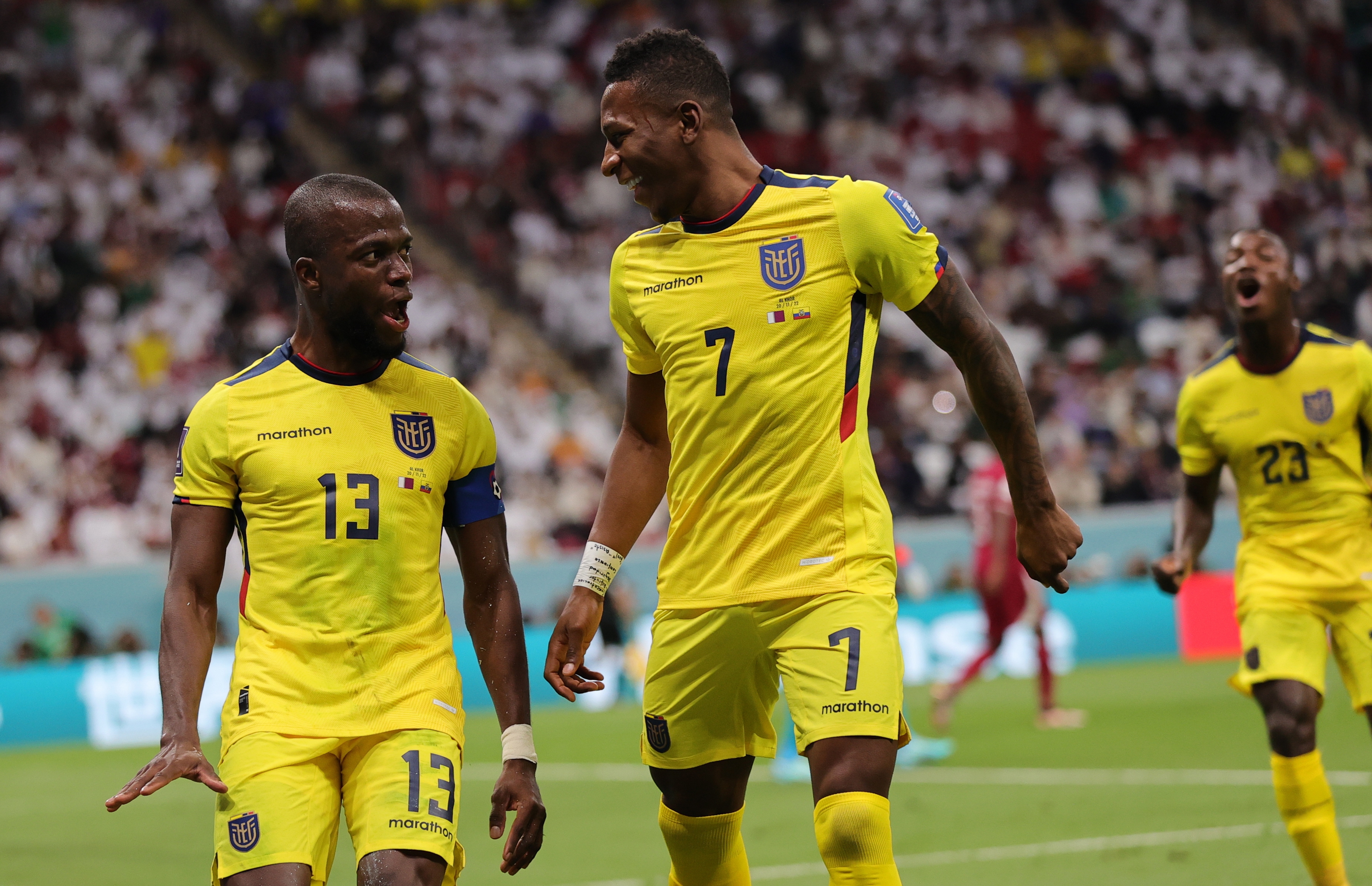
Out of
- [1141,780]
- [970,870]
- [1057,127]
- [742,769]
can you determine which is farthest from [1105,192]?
[742,769]

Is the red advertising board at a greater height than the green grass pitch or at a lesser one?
greater

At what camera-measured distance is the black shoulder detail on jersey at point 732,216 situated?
473cm

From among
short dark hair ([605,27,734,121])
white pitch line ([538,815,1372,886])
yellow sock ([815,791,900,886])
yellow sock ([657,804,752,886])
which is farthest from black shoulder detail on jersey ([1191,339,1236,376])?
yellow sock ([815,791,900,886])

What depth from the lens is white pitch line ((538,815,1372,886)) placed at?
8.12 meters

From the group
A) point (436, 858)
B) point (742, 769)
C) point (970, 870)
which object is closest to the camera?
point (436, 858)

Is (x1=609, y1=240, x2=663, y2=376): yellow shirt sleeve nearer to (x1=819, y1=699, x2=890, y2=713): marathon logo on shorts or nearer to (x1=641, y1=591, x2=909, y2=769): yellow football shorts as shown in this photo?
(x1=641, y1=591, x2=909, y2=769): yellow football shorts

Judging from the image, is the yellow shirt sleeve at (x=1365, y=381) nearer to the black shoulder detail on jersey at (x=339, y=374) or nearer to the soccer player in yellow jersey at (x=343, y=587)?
the soccer player in yellow jersey at (x=343, y=587)

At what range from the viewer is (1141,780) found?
10.5 meters

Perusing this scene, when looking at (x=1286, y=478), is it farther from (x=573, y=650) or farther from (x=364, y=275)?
(x=364, y=275)

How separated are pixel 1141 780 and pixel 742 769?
6317 millimetres

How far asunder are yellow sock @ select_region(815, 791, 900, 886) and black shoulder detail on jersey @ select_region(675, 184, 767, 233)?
5.31 feet

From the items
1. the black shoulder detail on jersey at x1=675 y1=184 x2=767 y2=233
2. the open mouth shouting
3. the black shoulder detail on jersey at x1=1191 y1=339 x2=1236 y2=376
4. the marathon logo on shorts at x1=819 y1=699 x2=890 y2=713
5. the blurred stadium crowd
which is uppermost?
the blurred stadium crowd

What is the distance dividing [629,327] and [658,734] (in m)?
1.20

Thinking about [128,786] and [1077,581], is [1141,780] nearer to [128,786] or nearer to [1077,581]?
[128,786]
